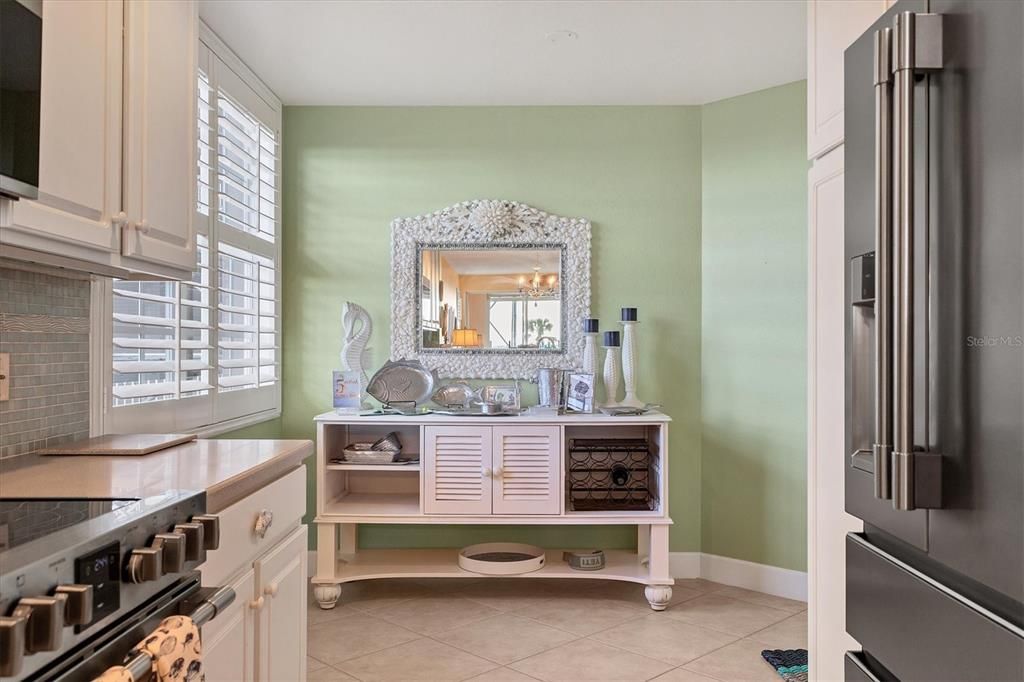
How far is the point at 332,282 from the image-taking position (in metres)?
4.04

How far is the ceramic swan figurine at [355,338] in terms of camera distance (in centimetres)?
381

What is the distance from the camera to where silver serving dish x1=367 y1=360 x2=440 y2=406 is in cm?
373

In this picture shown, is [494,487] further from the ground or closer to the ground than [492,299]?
closer to the ground

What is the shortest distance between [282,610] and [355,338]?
1968mm

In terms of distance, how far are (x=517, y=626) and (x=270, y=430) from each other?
60.7 inches

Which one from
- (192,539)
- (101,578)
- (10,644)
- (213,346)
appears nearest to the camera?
(10,644)

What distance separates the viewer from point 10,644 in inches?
34.9

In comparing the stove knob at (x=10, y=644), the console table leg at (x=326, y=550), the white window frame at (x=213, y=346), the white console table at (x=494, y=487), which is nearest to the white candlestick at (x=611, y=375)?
the white console table at (x=494, y=487)

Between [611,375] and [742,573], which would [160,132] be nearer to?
[611,375]

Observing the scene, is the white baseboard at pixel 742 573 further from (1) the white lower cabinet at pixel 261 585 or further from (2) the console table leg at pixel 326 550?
(1) the white lower cabinet at pixel 261 585

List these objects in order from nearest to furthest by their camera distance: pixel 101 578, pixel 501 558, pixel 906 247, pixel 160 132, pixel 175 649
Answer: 1. pixel 906 247
2. pixel 101 578
3. pixel 175 649
4. pixel 160 132
5. pixel 501 558

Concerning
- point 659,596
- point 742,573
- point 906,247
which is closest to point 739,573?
point 742,573

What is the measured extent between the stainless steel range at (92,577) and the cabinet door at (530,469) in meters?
2.11

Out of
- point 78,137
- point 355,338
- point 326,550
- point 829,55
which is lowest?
point 326,550
